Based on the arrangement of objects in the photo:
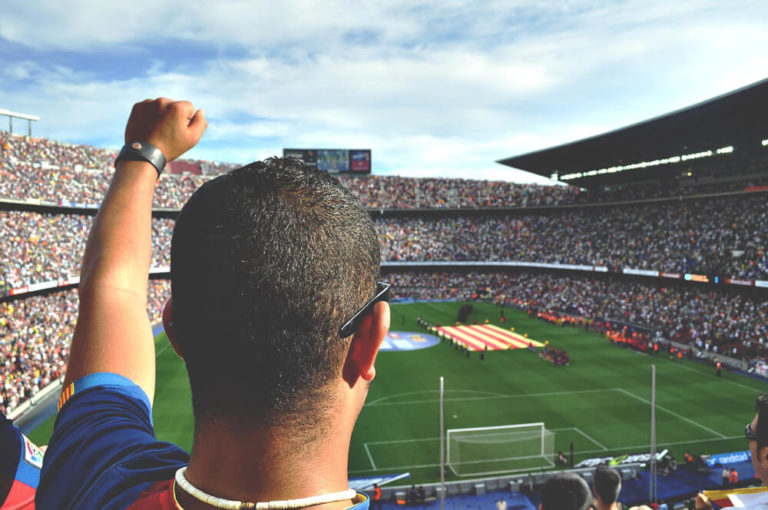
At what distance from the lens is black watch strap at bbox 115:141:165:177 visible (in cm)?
199

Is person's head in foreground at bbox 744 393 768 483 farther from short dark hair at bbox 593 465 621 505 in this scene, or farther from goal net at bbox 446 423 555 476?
goal net at bbox 446 423 555 476

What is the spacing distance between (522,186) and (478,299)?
20855 mm

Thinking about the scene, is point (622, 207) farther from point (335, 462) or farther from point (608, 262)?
point (335, 462)

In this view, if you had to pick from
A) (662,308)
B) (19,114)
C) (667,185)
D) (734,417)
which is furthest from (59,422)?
(19,114)

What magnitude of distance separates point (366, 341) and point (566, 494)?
13.9ft

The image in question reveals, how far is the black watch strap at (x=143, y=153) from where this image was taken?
6.54 feet

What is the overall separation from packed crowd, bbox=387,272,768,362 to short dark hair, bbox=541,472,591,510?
112ft

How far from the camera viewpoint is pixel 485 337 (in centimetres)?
4044

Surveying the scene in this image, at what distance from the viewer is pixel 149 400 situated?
176 centimetres

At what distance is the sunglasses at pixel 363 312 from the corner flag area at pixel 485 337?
36.1m

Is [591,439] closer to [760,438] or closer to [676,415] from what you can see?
[676,415]

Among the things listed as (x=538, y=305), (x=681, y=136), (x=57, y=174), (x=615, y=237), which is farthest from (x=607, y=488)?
(x=57, y=174)

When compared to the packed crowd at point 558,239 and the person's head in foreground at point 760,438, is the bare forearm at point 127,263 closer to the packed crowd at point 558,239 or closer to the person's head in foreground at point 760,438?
the person's head in foreground at point 760,438

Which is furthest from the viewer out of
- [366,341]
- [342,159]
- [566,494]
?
[342,159]
